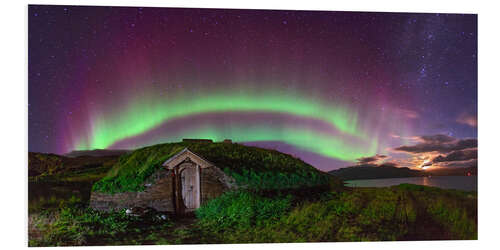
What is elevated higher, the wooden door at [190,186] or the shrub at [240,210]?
the wooden door at [190,186]

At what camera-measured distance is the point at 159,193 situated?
30.6 ft

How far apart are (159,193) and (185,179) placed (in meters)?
0.77

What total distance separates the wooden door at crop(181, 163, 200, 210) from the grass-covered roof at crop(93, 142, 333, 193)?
19.2 inches

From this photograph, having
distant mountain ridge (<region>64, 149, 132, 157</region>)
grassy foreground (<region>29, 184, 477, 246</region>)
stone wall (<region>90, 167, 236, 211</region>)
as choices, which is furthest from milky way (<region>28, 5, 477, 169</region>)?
grassy foreground (<region>29, 184, 477, 246</region>)

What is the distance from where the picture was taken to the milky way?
9.29 m

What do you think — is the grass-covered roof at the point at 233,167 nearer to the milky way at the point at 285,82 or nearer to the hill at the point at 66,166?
the hill at the point at 66,166

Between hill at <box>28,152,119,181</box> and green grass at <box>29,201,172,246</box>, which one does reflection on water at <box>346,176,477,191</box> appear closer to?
green grass at <box>29,201,172,246</box>

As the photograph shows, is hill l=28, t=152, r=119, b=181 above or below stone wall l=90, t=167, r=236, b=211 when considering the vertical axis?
above

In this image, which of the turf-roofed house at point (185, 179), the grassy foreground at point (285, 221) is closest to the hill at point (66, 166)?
the turf-roofed house at point (185, 179)

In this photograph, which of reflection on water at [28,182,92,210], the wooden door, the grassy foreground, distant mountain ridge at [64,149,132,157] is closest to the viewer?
the grassy foreground

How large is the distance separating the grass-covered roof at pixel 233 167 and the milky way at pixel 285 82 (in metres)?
0.67

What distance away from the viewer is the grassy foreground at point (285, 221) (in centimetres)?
829

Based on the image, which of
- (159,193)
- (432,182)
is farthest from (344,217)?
(159,193)
